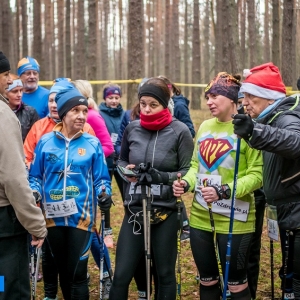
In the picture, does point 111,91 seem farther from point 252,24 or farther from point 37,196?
point 252,24

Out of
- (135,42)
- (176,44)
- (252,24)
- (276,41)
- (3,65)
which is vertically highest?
(176,44)

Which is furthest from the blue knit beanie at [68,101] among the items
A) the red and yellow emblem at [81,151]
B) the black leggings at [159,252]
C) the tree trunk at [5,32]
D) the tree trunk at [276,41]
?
the tree trunk at [276,41]

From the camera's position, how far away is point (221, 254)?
13.0 feet

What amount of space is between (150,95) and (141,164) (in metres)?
0.62

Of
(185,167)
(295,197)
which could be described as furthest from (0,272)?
(295,197)

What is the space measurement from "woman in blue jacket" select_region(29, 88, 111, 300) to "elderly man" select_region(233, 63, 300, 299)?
1338 millimetres

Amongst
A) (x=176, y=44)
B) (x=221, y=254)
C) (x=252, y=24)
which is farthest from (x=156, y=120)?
(x=176, y=44)

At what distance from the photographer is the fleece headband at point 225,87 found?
3.99 meters

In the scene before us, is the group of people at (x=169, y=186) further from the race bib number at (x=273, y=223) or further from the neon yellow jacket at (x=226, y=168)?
the race bib number at (x=273, y=223)

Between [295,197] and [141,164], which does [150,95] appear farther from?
[295,197]

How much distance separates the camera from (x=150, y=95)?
420 cm

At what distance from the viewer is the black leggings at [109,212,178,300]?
4.05m

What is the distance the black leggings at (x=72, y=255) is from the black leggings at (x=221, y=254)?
0.91m

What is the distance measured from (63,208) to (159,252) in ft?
2.83
